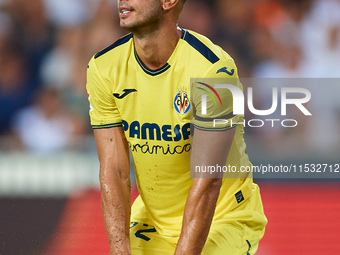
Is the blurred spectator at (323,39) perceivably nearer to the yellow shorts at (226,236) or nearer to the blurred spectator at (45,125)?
the blurred spectator at (45,125)

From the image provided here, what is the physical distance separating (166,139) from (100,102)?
1.28ft

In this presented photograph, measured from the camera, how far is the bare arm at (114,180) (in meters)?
2.46

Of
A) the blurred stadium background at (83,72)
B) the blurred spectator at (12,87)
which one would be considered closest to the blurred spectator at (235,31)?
the blurred stadium background at (83,72)

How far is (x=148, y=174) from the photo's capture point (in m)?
2.52

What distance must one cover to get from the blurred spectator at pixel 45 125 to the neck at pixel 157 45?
3.05m

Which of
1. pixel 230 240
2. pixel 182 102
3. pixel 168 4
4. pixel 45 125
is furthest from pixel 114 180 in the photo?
pixel 45 125

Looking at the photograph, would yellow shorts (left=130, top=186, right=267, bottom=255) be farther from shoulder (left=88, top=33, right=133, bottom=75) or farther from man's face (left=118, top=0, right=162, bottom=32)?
man's face (left=118, top=0, right=162, bottom=32)

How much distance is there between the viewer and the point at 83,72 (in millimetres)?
5480

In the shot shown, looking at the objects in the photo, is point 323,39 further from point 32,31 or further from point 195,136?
point 195,136

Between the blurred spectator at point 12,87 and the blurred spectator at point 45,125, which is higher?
the blurred spectator at point 12,87

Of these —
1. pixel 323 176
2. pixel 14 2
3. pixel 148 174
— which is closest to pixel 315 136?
pixel 323 176

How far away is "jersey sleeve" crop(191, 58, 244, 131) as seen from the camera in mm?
2219

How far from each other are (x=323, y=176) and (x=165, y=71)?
3.05 metres

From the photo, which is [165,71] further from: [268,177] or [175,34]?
[268,177]
